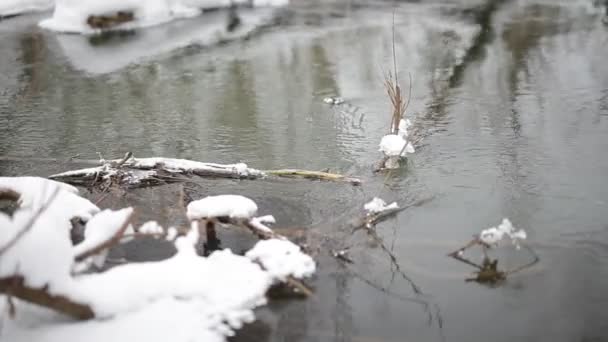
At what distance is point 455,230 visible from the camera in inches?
176

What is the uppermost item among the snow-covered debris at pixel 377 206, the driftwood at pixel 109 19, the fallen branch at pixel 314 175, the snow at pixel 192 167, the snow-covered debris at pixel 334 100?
the driftwood at pixel 109 19

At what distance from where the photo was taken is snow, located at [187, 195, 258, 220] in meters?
4.07

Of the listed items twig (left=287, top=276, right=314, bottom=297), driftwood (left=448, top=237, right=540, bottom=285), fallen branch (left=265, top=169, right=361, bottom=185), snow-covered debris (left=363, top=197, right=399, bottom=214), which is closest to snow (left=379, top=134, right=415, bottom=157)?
fallen branch (left=265, top=169, right=361, bottom=185)

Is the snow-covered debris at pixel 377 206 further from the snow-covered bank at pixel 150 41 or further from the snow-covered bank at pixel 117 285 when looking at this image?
the snow-covered bank at pixel 150 41

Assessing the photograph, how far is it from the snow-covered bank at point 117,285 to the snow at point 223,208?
219 millimetres

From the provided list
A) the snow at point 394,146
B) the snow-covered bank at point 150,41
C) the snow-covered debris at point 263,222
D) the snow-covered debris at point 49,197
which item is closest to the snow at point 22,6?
the snow-covered bank at point 150,41

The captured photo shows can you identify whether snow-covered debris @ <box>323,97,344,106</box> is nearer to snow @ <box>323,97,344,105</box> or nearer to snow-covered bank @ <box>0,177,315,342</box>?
snow @ <box>323,97,344,105</box>

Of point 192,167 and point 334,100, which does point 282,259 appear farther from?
point 334,100

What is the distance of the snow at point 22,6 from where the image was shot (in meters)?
13.2

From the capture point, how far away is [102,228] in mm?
3623

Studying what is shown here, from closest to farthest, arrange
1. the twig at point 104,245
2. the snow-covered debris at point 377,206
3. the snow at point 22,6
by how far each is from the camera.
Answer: the twig at point 104,245, the snow-covered debris at point 377,206, the snow at point 22,6

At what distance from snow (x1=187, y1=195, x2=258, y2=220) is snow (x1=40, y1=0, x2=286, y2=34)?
28.4 feet

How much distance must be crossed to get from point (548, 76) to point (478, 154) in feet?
9.20

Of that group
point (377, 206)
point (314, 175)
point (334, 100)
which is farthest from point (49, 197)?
point (334, 100)
